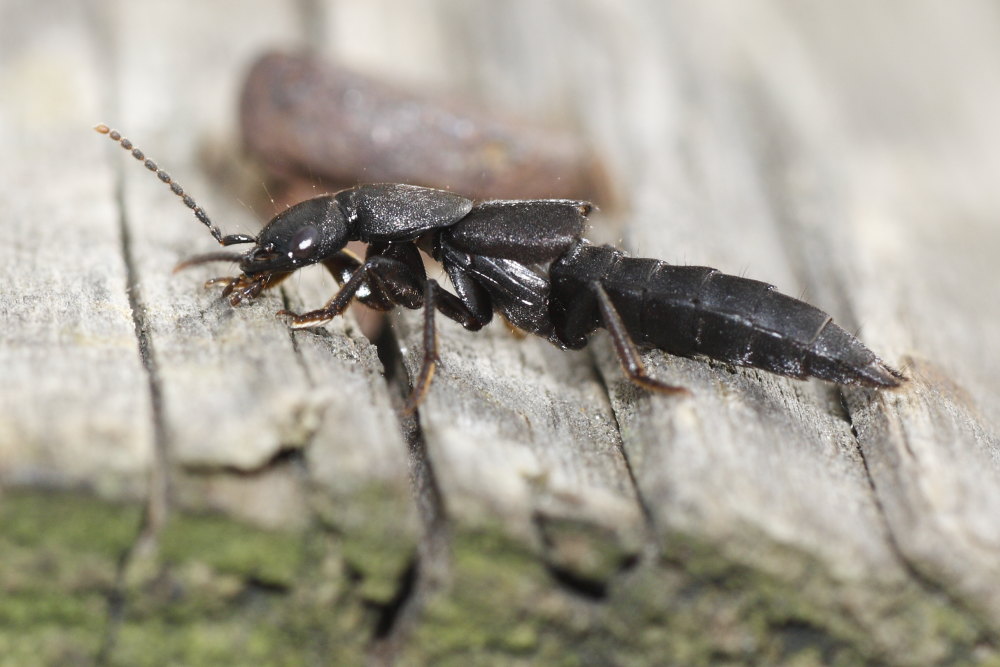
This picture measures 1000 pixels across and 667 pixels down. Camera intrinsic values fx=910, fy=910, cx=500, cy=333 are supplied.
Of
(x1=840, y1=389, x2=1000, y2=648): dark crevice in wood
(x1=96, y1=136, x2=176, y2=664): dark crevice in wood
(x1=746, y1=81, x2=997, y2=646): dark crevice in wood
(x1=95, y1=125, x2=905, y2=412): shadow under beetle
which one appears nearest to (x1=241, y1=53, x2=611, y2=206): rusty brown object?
Answer: (x1=95, y1=125, x2=905, y2=412): shadow under beetle

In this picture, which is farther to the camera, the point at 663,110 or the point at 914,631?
the point at 663,110

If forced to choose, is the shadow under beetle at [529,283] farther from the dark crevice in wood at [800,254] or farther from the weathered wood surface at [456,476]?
the dark crevice in wood at [800,254]

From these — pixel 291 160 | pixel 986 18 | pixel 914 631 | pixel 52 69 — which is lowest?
pixel 914 631

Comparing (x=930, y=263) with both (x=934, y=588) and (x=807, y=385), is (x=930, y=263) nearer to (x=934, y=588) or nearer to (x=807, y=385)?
(x=807, y=385)

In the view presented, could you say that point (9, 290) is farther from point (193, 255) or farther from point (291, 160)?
point (291, 160)

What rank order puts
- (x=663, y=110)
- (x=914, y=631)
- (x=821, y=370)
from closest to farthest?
1. (x=914, y=631)
2. (x=821, y=370)
3. (x=663, y=110)

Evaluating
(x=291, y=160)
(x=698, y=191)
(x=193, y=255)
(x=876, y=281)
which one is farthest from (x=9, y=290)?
(x=876, y=281)

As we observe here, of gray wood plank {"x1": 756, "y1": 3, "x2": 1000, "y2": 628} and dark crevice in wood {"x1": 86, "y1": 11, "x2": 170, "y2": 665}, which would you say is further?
gray wood plank {"x1": 756, "y1": 3, "x2": 1000, "y2": 628}

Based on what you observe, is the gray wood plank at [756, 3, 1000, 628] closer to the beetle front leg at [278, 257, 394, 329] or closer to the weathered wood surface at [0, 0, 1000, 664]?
the weathered wood surface at [0, 0, 1000, 664]
